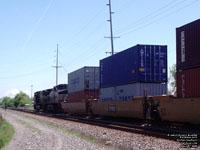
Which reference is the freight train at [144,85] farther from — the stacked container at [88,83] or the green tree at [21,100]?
the green tree at [21,100]

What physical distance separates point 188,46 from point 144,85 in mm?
5424

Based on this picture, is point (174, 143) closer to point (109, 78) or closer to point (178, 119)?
point (178, 119)

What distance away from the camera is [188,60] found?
14.9 m

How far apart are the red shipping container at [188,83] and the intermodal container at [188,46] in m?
0.30

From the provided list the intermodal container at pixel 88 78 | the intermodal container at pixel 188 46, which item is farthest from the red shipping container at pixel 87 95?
the intermodal container at pixel 188 46

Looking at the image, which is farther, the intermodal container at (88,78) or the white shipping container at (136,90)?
the intermodal container at (88,78)

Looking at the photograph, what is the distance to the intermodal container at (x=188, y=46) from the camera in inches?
569

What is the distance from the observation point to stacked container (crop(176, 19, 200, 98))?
1432 cm

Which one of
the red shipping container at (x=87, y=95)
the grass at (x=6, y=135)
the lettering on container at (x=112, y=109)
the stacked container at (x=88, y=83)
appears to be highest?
the stacked container at (x=88, y=83)

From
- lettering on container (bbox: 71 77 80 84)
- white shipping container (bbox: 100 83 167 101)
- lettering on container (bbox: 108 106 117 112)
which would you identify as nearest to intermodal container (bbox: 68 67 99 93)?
lettering on container (bbox: 71 77 80 84)

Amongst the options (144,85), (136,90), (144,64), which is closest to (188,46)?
(144,64)

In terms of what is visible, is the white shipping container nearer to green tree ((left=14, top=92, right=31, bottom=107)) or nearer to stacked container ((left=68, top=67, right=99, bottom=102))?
stacked container ((left=68, top=67, right=99, bottom=102))

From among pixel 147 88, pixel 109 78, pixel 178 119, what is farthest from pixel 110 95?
pixel 178 119

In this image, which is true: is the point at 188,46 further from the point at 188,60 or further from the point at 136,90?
the point at 136,90
